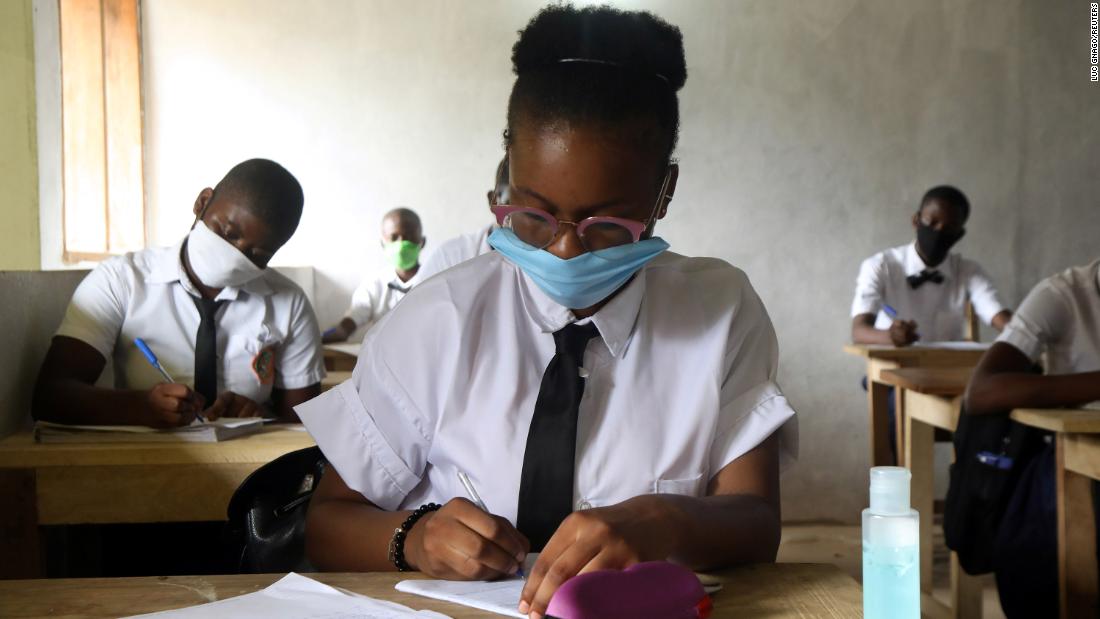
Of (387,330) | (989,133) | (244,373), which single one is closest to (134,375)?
(244,373)

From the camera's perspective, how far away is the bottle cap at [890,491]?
2.49 ft

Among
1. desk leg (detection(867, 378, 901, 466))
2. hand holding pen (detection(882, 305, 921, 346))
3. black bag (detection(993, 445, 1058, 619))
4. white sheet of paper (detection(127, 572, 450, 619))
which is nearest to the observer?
white sheet of paper (detection(127, 572, 450, 619))

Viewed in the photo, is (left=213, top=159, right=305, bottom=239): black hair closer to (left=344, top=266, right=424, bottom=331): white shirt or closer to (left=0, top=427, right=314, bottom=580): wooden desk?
(left=0, top=427, right=314, bottom=580): wooden desk

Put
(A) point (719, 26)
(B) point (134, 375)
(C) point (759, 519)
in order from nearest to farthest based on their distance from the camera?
(C) point (759, 519) < (B) point (134, 375) < (A) point (719, 26)

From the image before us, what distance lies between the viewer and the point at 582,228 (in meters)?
1.13

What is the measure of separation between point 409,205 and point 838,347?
2428 millimetres

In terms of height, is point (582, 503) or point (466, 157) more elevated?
point (466, 157)

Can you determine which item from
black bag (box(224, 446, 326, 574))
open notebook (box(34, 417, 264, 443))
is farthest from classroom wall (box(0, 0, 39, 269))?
black bag (box(224, 446, 326, 574))

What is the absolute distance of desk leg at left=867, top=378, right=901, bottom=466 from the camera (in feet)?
15.1

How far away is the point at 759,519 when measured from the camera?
1.10m

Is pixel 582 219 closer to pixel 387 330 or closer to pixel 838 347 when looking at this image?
pixel 387 330

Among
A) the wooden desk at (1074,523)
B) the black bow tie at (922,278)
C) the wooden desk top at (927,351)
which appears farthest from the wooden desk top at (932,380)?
the black bow tie at (922,278)

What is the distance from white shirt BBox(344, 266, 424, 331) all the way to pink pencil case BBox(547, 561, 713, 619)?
14.4ft

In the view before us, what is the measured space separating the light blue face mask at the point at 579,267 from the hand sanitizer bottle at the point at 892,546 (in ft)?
1.50
